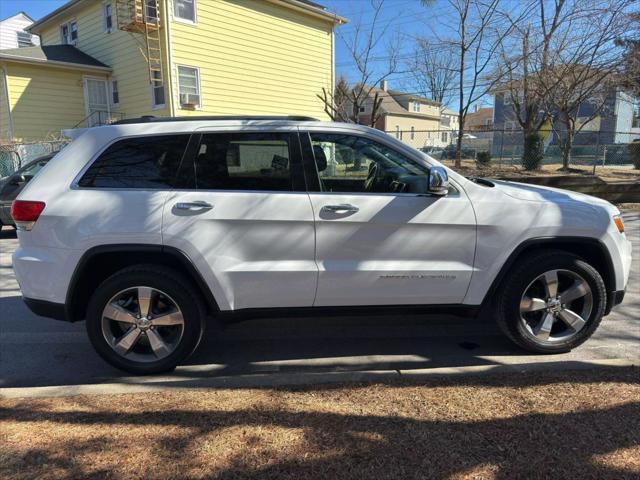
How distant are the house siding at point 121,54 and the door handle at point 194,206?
14.4 m

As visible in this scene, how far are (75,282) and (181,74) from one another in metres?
14.8

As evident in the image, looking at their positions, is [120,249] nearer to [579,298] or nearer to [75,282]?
[75,282]

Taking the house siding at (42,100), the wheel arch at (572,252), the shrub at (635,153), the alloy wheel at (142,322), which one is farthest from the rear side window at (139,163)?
the shrub at (635,153)

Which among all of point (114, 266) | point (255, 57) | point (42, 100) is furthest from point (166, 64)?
point (114, 266)

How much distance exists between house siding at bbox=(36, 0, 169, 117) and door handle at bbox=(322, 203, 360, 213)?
48.0 ft

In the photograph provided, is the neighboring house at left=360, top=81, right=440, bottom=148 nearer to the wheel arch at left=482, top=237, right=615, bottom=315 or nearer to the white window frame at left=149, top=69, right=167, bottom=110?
the white window frame at left=149, top=69, right=167, bottom=110

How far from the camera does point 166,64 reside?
16188 millimetres

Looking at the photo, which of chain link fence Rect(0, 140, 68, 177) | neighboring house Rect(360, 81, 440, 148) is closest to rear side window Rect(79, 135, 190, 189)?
chain link fence Rect(0, 140, 68, 177)

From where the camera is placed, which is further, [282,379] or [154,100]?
[154,100]

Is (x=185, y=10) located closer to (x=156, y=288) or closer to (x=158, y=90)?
(x=158, y=90)

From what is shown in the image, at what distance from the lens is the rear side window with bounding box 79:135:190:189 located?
3484mm

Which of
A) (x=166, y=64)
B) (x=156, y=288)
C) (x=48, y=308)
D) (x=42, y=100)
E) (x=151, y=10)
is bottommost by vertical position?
(x=48, y=308)

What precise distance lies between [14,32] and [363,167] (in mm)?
34559

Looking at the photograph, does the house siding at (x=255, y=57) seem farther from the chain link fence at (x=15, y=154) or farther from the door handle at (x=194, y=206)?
the door handle at (x=194, y=206)
